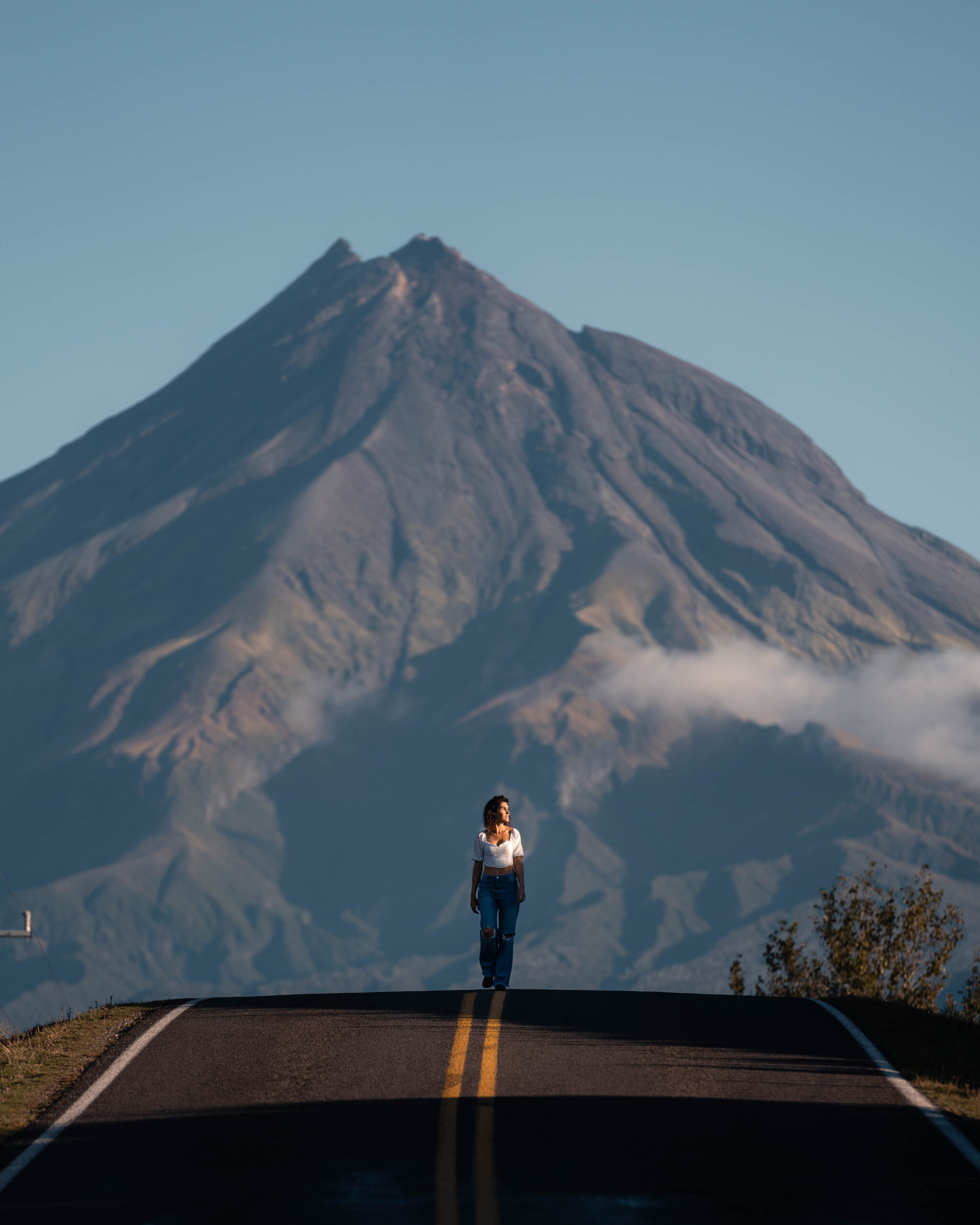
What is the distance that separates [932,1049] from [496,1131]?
19.1ft

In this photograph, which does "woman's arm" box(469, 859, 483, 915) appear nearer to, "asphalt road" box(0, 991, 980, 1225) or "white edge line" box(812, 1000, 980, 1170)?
"asphalt road" box(0, 991, 980, 1225)

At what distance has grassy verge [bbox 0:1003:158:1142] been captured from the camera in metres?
13.6

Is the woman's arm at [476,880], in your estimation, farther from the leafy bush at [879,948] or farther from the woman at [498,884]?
the leafy bush at [879,948]

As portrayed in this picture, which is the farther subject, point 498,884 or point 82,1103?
point 498,884

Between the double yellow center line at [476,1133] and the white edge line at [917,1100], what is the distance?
11.0 ft

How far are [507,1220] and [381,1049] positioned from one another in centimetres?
536

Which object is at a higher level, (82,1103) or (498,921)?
(498,921)

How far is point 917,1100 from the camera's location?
1348cm

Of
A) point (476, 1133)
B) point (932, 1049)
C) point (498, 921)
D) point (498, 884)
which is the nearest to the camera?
point (476, 1133)

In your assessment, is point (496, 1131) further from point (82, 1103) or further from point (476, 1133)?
point (82, 1103)

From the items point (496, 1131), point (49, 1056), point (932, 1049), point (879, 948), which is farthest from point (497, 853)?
point (879, 948)

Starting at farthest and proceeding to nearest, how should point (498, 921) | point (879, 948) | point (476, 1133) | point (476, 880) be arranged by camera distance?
point (879, 948) → point (498, 921) → point (476, 880) → point (476, 1133)

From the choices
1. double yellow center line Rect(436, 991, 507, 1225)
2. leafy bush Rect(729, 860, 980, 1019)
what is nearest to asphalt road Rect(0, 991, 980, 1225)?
double yellow center line Rect(436, 991, 507, 1225)

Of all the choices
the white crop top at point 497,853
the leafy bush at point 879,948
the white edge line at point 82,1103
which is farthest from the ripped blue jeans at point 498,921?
the leafy bush at point 879,948
